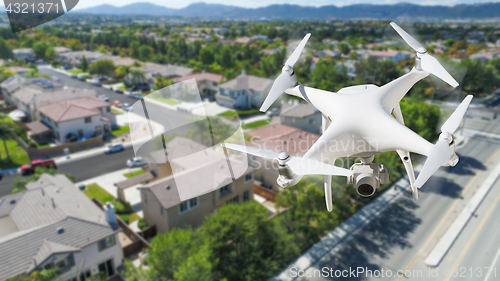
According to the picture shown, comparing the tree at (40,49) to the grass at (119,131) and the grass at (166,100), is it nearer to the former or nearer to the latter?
the grass at (119,131)

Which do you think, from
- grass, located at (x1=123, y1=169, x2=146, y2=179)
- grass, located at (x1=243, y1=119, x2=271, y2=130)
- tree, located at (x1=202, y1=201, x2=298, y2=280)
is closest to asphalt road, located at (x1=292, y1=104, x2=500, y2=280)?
tree, located at (x1=202, y1=201, x2=298, y2=280)

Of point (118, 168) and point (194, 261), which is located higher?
point (194, 261)

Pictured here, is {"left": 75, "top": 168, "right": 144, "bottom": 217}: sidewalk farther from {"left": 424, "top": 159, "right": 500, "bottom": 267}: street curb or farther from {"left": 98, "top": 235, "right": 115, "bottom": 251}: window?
{"left": 424, "top": 159, "right": 500, "bottom": 267}: street curb

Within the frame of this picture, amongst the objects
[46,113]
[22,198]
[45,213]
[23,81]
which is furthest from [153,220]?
[23,81]

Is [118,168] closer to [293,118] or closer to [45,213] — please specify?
[45,213]

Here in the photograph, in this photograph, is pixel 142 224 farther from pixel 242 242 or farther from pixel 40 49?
pixel 40 49

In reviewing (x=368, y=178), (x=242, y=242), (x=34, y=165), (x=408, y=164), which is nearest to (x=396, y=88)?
(x=408, y=164)

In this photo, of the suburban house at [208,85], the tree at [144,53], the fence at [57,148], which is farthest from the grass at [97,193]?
the tree at [144,53]
